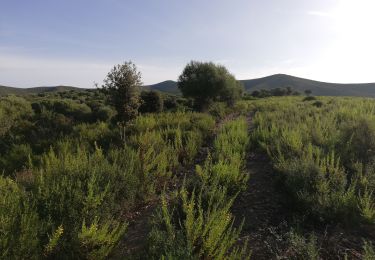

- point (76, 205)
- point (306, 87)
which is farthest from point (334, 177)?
point (306, 87)

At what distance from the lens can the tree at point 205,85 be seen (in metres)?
28.1

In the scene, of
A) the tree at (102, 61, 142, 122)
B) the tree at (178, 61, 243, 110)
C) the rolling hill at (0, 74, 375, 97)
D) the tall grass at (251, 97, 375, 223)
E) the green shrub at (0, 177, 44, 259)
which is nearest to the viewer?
the green shrub at (0, 177, 44, 259)

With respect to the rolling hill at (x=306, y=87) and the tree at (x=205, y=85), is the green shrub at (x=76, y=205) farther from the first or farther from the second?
the rolling hill at (x=306, y=87)

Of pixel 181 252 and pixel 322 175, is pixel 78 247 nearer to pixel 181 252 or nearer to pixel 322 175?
pixel 181 252

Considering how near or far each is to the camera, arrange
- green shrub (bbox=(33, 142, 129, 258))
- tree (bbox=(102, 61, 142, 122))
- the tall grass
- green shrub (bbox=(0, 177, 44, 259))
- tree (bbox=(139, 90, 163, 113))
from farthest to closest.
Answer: tree (bbox=(139, 90, 163, 113))
tree (bbox=(102, 61, 142, 122))
the tall grass
green shrub (bbox=(33, 142, 129, 258))
green shrub (bbox=(0, 177, 44, 259))

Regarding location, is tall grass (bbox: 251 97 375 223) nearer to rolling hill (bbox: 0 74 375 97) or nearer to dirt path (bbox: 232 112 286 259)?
dirt path (bbox: 232 112 286 259)

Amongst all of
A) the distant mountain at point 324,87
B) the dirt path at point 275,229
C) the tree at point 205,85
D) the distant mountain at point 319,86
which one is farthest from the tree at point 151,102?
the distant mountain at point 324,87

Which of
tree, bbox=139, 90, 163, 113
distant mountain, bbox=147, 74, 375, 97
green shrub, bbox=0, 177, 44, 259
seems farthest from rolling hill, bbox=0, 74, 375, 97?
green shrub, bbox=0, 177, 44, 259

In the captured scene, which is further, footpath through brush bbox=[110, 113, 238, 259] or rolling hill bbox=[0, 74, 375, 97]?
rolling hill bbox=[0, 74, 375, 97]

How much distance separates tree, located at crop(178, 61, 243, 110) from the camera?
28141 millimetres

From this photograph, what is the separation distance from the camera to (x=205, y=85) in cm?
2814

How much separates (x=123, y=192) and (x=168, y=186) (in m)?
1.56

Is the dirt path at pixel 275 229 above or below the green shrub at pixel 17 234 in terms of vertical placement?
below

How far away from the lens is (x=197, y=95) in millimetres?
28484
